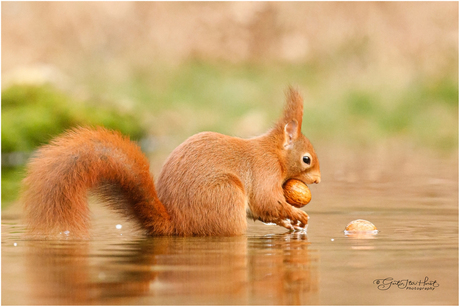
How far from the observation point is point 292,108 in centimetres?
549

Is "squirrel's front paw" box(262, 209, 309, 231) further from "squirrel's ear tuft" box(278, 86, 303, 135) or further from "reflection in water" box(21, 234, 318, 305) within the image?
"squirrel's ear tuft" box(278, 86, 303, 135)

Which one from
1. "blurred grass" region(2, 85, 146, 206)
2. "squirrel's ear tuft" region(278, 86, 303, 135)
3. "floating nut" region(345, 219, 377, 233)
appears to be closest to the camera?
"floating nut" region(345, 219, 377, 233)

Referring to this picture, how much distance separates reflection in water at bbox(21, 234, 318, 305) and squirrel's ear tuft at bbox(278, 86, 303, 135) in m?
1.02

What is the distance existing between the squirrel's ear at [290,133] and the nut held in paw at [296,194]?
29cm

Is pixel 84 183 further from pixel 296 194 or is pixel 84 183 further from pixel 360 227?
pixel 360 227

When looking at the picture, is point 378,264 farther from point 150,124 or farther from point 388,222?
point 150,124

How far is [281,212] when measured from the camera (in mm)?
5234

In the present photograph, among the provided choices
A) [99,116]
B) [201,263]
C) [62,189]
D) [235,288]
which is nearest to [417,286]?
[235,288]

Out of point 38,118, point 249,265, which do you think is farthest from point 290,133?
point 38,118

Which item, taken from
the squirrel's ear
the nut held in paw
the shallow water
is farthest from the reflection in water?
the squirrel's ear

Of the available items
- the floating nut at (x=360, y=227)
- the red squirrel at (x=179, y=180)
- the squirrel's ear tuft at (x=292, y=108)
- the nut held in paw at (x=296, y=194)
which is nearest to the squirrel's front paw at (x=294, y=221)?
the red squirrel at (x=179, y=180)
